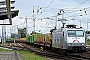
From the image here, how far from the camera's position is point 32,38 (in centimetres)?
5569

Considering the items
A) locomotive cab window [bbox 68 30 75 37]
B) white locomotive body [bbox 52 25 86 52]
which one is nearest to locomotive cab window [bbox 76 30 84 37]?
white locomotive body [bbox 52 25 86 52]

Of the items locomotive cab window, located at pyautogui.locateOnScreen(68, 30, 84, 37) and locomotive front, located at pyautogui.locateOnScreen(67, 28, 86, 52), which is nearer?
locomotive front, located at pyautogui.locateOnScreen(67, 28, 86, 52)

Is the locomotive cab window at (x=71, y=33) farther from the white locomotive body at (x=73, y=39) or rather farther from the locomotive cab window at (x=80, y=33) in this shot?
the locomotive cab window at (x=80, y=33)

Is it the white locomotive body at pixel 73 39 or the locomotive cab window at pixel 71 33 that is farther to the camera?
the locomotive cab window at pixel 71 33

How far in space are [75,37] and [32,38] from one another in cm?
3109

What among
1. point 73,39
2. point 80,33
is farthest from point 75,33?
point 73,39

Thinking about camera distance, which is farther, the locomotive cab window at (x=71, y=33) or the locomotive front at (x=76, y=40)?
the locomotive cab window at (x=71, y=33)

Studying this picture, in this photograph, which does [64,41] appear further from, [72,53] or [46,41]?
[46,41]

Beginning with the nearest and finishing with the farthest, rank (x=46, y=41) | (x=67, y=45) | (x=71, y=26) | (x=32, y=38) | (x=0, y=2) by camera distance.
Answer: (x=0, y=2), (x=67, y=45), (x=71, y=26), (x=46, y=41), (x=32, y=38)

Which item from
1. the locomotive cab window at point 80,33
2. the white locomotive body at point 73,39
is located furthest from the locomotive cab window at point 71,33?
the locomotive cab window at point 80,33

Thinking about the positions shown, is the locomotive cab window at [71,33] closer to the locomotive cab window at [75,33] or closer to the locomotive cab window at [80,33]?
the locomotive cab window at [75,33]

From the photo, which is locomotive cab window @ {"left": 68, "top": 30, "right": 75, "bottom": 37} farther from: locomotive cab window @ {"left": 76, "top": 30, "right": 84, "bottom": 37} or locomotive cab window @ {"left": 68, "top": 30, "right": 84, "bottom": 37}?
locomotive cab window @ {"left": 76, "top": 30, "right": 84, "bottom": 37}

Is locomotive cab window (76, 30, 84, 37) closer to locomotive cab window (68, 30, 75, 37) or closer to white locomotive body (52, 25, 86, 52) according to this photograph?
white locomotive body (52, 25, 86, 52)

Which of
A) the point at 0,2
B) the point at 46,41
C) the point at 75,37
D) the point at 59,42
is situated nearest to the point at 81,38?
the point at 75,37
